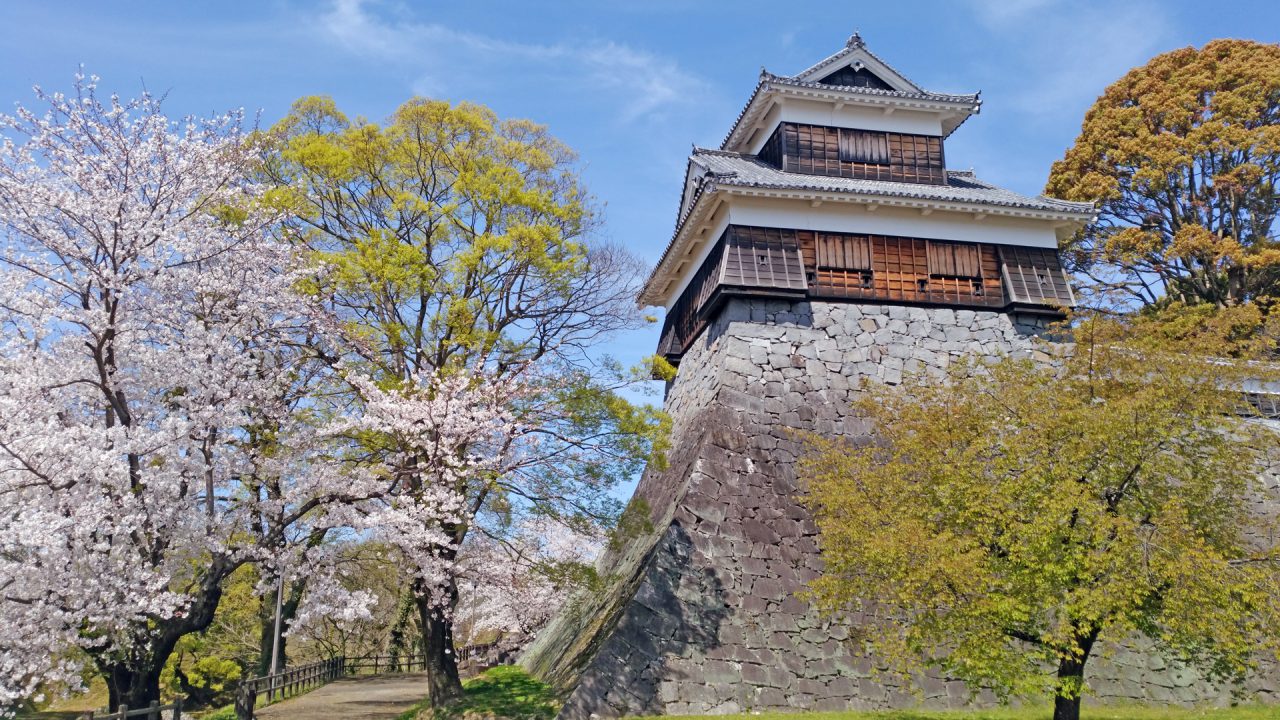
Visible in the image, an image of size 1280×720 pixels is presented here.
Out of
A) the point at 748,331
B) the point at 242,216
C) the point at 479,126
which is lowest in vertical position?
the point at 748,331

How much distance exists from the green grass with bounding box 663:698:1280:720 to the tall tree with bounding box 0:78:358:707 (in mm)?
8090

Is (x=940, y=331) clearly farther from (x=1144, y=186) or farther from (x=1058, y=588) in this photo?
(x=1144, y=186)

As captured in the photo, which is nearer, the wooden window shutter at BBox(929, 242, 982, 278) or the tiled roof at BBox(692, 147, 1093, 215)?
the tiled roof at BBox(692, 147, 1093, 215)

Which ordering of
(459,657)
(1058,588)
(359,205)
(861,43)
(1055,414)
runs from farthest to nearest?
(459,657) < (861,43) < (359,205) < (1055,414) < (1058,588)

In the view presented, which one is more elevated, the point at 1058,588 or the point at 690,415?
the point at 690,415

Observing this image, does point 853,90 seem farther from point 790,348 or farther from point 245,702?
point 245,702

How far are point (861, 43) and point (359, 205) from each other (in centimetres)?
1413

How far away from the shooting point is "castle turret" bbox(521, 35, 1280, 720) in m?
14.0

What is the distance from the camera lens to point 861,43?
72.3ft

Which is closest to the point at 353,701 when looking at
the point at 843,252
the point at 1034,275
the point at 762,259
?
the point at 762,259

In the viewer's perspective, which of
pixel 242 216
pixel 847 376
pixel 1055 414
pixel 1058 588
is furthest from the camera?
pixel 847 376

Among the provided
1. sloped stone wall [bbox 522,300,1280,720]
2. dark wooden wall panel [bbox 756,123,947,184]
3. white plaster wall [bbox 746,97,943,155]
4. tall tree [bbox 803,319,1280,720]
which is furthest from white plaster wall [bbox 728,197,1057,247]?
tall tree [bbox 803,319,1280,720]

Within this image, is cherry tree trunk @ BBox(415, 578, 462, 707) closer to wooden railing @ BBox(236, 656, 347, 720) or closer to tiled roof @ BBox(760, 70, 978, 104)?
wooden railing @ BBox(236, 656, 347, 720)

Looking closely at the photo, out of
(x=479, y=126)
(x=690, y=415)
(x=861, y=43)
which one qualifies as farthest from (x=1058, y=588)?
(x=861, y=43)
